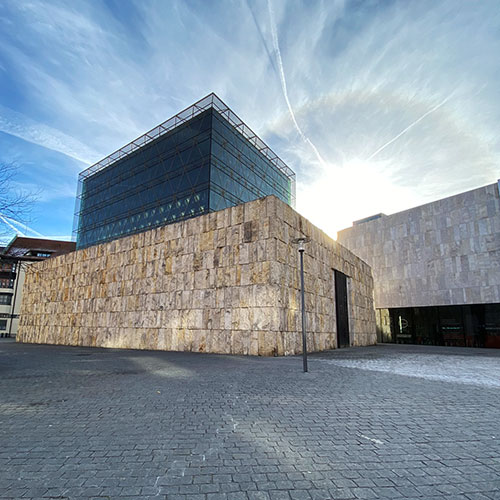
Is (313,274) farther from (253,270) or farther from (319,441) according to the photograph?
(319,441)

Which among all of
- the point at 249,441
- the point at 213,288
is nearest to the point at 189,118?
the point at 213,288

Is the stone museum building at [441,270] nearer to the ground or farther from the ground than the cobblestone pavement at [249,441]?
farther from the ground

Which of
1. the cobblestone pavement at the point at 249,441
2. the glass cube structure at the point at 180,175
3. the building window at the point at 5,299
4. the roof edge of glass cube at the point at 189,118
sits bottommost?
the cobblestone pavement at the point at 249,441

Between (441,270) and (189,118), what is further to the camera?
(189,118)

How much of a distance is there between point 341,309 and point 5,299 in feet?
228

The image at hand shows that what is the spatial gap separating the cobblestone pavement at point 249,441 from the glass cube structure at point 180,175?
93.5ft

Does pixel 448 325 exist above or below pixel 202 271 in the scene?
below

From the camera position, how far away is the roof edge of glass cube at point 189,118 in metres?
37.2

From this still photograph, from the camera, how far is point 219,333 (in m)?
16.7

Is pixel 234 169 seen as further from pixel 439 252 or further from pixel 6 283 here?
pixel 6 283

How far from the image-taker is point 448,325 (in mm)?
32844

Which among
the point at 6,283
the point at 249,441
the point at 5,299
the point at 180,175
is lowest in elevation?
the point at 249,441

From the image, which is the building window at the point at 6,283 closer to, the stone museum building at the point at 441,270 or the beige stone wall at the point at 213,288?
the beige stone wall at the point at 213,288

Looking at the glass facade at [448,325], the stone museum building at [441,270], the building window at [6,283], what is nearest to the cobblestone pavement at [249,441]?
the stone museum building at [441,270]
